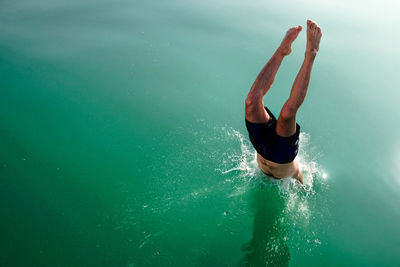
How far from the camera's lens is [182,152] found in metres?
1.99

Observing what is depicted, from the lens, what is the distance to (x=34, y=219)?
5.18 ft

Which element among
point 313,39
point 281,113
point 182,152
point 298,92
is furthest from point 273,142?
point 182,152

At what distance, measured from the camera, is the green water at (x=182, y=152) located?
60.6 inches

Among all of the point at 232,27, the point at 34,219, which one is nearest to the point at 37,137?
the point at 34,219

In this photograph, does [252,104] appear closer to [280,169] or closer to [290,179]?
[280,169]

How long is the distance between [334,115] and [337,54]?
1.13 meters

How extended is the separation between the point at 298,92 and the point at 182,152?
101 centimetres

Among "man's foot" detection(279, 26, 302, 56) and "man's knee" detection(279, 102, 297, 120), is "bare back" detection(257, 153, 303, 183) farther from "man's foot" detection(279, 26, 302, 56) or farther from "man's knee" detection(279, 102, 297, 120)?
"man's foot" detection(279, 26, 302, 56)

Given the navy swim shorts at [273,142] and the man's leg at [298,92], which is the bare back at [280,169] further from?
the man's leg at [298,92]

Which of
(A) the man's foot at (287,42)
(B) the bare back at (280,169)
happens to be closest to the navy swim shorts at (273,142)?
(B) the bare back at (280,169)

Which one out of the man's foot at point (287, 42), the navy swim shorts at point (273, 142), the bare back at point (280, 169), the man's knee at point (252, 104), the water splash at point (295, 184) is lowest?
the water splash at point (295, 184)

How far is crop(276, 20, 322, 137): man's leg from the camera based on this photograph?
1.20 meters

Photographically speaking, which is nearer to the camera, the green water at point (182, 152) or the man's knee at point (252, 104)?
the man's knee at point (252, 104)

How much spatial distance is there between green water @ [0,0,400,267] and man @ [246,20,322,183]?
51 cm
